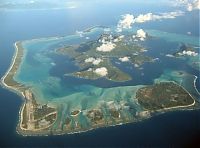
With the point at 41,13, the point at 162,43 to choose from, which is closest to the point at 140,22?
the point at 162,43

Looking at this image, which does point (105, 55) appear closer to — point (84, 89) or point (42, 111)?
point (84, 89)

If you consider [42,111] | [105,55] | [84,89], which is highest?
[42,111]

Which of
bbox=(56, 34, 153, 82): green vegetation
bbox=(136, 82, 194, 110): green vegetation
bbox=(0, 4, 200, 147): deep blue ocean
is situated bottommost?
bbox=(56, 34, 153, 82): green vegetation

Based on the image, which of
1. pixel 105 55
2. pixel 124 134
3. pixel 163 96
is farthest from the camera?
pixel 105 55

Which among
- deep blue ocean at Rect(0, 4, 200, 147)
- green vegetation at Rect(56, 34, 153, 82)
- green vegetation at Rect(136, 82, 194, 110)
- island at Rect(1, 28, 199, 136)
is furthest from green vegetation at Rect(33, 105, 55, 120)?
green vegetation at Rect(56, 34, 153, 82)

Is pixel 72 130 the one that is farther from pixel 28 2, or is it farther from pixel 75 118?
pixel 28 2

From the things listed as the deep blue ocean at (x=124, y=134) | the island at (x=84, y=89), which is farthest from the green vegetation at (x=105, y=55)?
the deep blue ocean at (x=124, y=134)

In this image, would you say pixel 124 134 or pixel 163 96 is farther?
pixel 163 96

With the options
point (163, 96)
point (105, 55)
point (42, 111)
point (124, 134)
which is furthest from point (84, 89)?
point (105, 55)

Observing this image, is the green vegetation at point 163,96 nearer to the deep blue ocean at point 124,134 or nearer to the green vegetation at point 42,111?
the deep blue ocean at point 124,134

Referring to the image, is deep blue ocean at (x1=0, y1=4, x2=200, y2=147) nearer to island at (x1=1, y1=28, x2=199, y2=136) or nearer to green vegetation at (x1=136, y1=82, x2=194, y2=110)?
island at (x1=1, y1=28, x2=199, y2=136)
